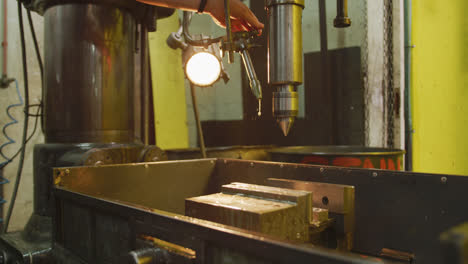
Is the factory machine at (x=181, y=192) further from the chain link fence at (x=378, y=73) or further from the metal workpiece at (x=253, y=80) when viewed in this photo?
the chain link fence at (x=378, y=73)

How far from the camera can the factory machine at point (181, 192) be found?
0.51 metres

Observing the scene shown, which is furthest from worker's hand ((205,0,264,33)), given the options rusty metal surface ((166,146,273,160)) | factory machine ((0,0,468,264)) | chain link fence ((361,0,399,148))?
chain link fence ((361,0,399,148))

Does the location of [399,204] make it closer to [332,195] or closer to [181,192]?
[332,195]

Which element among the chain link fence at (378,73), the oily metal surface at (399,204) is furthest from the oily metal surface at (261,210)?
the chain link fence at (378,73)

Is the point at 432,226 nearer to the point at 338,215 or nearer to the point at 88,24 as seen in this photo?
the point at 338,215

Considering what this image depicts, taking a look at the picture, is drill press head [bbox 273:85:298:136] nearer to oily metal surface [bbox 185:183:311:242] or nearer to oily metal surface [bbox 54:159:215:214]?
oily metal surface [bbox 185:183:311:242]

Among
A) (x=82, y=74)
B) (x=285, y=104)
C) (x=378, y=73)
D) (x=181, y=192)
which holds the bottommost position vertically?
(x=181, y=192)

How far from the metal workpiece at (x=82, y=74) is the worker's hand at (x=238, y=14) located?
0.49 metres

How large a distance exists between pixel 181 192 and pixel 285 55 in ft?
1.85

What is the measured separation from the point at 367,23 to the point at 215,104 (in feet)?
4.21

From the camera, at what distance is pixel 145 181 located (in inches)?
39.8

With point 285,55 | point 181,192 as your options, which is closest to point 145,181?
point 181,192

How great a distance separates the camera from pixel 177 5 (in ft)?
2.99

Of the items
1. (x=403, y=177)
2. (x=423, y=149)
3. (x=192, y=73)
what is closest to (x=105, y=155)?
(x=192, y=73)
